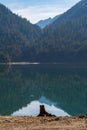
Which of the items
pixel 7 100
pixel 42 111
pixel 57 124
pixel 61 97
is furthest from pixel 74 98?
pixel 57 124

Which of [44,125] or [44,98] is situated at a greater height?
[44,125]

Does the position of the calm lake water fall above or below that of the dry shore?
below

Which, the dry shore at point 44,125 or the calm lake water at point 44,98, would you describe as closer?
the dry shore at point 44,125

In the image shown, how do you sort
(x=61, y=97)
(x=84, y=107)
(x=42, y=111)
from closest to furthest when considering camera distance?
(x=42, y=111), (x=84, y=107), (x=61, y=97)

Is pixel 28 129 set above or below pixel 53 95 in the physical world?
above

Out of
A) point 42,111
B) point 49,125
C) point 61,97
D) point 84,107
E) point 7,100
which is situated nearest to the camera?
point 49,125

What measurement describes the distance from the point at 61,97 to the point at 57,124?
51687mm

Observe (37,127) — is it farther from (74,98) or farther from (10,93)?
(10,93)

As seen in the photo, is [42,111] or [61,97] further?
[61,97]

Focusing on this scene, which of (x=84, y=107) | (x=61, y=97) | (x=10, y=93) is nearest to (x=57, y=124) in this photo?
(x=84, y=107)

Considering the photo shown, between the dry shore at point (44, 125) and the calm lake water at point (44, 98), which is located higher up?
the dry shore at point (44, 125)

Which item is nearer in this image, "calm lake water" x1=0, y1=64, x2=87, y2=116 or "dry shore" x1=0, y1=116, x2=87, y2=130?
"dry shore" x1=0, y1=116, x2=87, y2=130

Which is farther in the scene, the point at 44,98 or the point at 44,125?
the point at 44,98

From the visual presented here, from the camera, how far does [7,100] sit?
62.4 m
